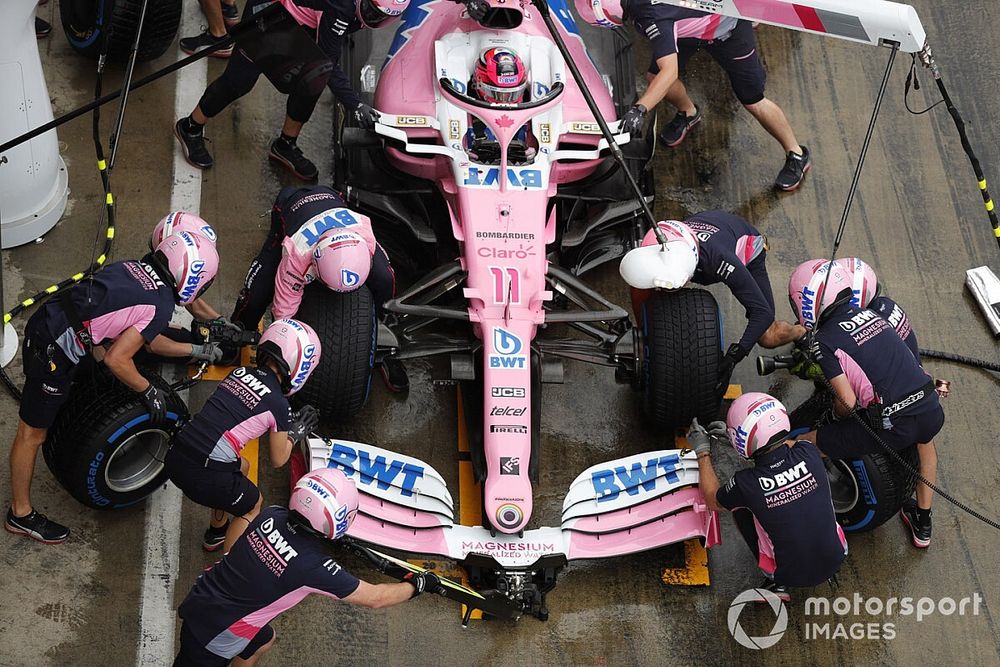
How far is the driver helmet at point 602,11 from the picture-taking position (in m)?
8.46

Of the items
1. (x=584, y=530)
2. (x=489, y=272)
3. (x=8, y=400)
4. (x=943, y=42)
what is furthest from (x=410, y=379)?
(x=943, y=42)

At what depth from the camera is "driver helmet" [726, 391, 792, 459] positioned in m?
6.99

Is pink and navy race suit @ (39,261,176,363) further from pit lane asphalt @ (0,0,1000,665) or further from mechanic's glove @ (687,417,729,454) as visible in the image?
mechanic's glove @ (687,417,729,454)

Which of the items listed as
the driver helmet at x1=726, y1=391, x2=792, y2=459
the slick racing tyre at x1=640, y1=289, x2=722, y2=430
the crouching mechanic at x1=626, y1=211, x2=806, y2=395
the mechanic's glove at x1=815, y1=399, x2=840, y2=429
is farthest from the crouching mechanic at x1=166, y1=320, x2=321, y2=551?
the mechanic's glove at x1=815, y1=399, x2=840, y2=429

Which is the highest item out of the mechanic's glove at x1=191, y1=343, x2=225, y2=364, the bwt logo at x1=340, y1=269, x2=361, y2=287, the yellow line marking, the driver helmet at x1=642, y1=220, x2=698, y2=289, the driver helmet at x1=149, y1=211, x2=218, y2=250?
the driver helmet at x1=149, y1=211, x2=218, y2=250

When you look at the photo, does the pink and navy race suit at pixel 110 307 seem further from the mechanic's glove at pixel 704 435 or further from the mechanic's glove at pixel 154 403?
the mechanic's glove at pixel 704 435

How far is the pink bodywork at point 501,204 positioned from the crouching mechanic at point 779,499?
1108 millimetres

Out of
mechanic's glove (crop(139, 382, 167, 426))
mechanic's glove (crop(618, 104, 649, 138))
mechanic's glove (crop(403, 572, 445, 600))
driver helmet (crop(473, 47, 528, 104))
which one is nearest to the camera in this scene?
mechanic's glove (crop(403, 572, 445, 600))

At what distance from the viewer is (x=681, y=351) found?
7570 mm

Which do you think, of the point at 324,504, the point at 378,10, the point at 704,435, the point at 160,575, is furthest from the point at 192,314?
the point at 704,435

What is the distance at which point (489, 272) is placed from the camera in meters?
7.59

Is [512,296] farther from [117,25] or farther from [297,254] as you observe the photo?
[117,25]

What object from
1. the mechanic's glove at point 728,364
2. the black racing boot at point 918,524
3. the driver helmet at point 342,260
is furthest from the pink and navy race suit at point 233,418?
the black racing boot at point 918,524

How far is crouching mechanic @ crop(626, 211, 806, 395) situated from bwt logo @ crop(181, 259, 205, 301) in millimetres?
2466
